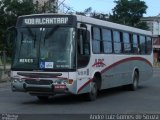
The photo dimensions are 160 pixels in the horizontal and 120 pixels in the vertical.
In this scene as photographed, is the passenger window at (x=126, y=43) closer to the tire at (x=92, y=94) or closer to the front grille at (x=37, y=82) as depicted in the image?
the tire at (x=92, y=94)

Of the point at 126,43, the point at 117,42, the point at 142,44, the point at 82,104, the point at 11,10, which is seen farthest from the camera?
the point at 11,10

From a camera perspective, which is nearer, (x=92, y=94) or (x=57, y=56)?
(x=57, y=56)

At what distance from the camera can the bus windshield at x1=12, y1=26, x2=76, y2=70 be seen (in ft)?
55.4

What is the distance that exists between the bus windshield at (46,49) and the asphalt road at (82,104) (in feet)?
4.29

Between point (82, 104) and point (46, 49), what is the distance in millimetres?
2207

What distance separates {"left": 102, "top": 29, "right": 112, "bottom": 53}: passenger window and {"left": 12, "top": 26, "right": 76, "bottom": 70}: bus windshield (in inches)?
121

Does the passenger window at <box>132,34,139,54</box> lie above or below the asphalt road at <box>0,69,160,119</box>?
above

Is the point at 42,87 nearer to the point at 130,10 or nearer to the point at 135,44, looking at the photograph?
the point at 135,44

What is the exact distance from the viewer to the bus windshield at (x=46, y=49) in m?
16.9

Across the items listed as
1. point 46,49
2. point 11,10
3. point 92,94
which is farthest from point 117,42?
point 11,10

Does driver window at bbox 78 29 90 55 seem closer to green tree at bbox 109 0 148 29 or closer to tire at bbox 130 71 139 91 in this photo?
tire at bbox 130 71 139 91

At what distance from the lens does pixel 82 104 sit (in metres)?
17.5

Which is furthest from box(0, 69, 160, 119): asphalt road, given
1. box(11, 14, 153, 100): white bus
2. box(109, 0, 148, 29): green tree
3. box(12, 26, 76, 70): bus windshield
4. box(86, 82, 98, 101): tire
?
box(109, 0, 148, 29): green tree

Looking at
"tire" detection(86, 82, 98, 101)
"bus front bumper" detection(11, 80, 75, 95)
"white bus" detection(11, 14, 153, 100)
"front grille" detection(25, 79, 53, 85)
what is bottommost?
"tire" detection(86, 82, 98, 101)
